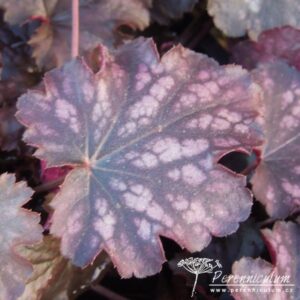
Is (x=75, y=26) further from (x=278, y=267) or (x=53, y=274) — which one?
(x=278, y=267)

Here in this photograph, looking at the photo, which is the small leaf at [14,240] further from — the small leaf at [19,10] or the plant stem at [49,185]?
the small leaf at [19,10]

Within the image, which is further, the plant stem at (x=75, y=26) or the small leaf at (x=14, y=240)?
the plant stem at (x=75, y=26)

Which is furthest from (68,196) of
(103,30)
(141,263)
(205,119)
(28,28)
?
(28,28)

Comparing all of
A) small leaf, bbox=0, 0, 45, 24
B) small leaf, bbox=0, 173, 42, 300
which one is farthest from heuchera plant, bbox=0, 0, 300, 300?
small leaf, bbox=0, 0, 45, 24

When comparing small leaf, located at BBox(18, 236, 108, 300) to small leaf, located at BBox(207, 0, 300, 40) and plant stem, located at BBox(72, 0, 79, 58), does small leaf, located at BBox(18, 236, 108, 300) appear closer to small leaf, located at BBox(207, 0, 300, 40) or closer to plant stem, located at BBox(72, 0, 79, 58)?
plant stem, located at BBox(72, 0, 79, 58)

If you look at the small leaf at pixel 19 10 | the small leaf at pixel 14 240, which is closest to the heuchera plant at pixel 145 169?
the small leaf at pixel 14 240

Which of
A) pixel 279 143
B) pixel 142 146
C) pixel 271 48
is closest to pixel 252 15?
pixel 271 48

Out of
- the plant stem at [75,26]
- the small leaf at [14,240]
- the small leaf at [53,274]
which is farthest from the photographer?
the plant stem at [75,26]
